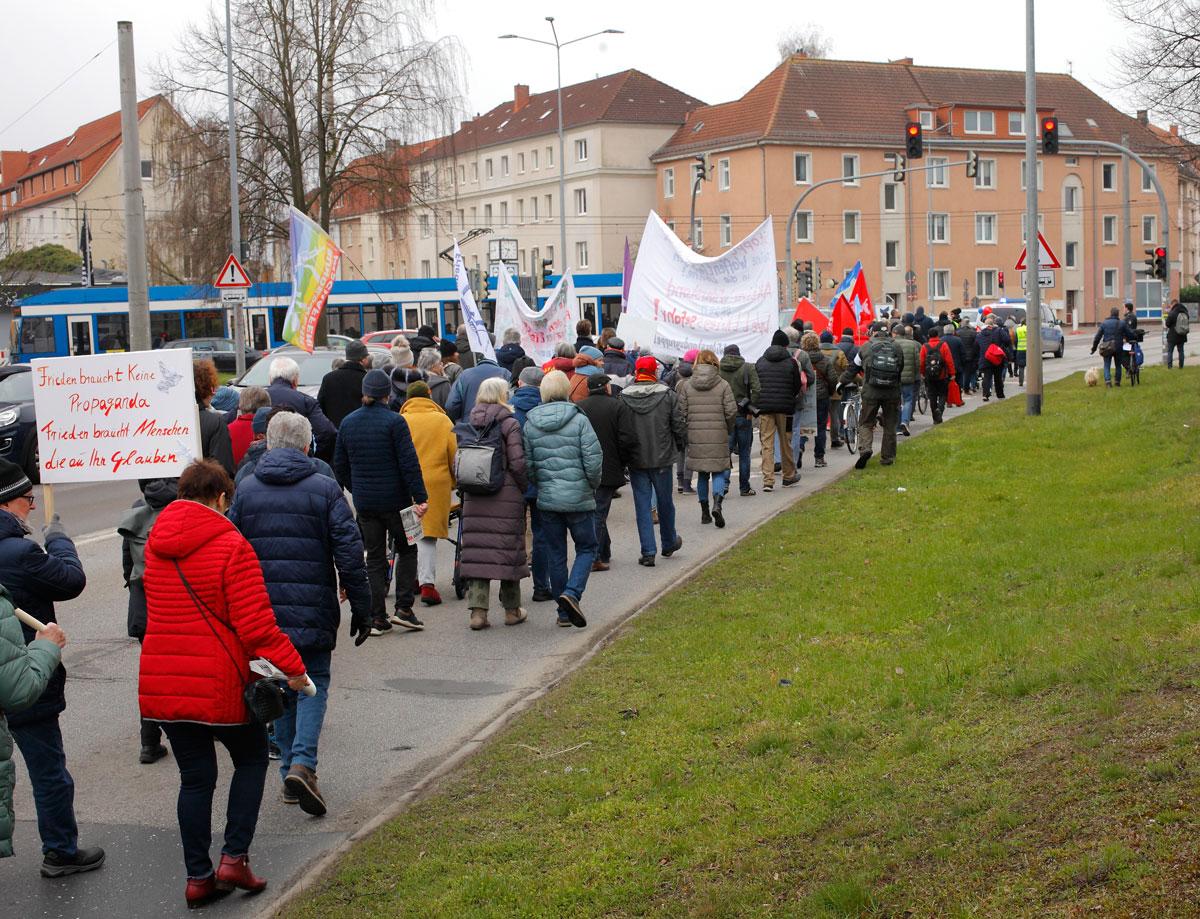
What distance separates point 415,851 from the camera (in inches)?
231

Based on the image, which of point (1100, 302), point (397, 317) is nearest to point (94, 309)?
point (397, 317)

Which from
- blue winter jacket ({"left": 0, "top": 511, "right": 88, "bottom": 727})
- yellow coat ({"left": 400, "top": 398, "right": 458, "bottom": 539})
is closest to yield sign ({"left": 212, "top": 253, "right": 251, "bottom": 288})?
yellow coat ({"left": 400, "top": 398, "right": 458, "bottom": 539})

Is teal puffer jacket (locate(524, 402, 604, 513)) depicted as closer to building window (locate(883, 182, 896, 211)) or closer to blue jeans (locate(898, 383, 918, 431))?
blue jeans (locate(898, 383, 918, 431))

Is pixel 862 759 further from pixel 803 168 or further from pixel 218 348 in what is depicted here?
pixel 803 168

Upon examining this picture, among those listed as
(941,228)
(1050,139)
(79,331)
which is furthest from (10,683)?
(941,228)

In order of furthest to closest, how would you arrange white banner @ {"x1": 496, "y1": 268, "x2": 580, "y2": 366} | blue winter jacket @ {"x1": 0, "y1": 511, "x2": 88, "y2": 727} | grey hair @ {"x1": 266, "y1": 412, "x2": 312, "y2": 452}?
white banner @ {"x1": 496, "y1": 268, "x2": 580, "y2": 366} → grey hair @ {"x1": 266, "y1": 412, "x2": 312, "y2": 452} → blue winter jacket @ {"x1": 0, "y1": 511, "x2": 88, "y2": 727}

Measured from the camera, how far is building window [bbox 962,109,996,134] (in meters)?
82.3

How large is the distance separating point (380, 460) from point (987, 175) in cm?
7809

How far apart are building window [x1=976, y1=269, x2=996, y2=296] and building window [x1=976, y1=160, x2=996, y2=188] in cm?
495

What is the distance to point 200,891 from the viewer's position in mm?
5543

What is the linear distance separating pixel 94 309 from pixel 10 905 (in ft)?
153

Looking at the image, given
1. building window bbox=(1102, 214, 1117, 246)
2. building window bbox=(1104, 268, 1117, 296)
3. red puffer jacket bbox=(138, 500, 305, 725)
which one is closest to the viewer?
red puffer jacket bbox=(138, 500, 305, 725)

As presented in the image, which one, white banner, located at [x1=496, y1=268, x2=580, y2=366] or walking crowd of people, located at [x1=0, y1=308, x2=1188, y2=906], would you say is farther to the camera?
white banner, located at [x1=496, y1=268, x2=580, y2=366]

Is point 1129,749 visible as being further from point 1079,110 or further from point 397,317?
point 1079,110
